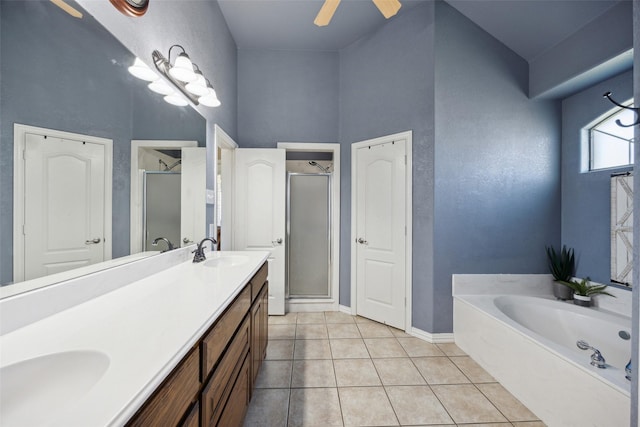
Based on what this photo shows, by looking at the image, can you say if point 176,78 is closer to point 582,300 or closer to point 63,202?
point 63,202

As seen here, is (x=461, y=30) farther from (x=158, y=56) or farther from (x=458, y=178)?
(x=158, y=56)

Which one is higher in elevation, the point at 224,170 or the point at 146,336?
the point at 224,170

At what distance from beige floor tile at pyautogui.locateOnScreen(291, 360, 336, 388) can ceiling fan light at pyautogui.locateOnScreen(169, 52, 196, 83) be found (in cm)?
217

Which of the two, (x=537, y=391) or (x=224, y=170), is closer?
(x=537, y=391)

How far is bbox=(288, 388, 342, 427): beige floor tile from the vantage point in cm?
148

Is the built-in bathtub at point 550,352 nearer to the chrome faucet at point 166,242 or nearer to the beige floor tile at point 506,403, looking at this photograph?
the beige floor tile at point 506,403

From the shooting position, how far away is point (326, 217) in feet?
11.0

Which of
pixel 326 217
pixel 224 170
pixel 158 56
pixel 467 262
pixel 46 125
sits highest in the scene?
pixel 158 56

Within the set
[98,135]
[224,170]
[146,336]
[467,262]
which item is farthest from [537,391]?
[224,170]

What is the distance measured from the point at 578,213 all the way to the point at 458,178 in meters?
1.14

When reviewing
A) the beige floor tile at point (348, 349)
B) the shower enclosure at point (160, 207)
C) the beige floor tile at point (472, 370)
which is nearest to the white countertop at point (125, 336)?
the shower enclosure at point (160, 207)

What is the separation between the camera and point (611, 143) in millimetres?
2160

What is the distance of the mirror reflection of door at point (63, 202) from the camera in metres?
0.78

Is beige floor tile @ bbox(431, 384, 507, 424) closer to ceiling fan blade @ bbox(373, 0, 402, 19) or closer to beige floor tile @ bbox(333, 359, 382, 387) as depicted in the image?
beige floor tile @ bbox(333, 359, 382, 387)
